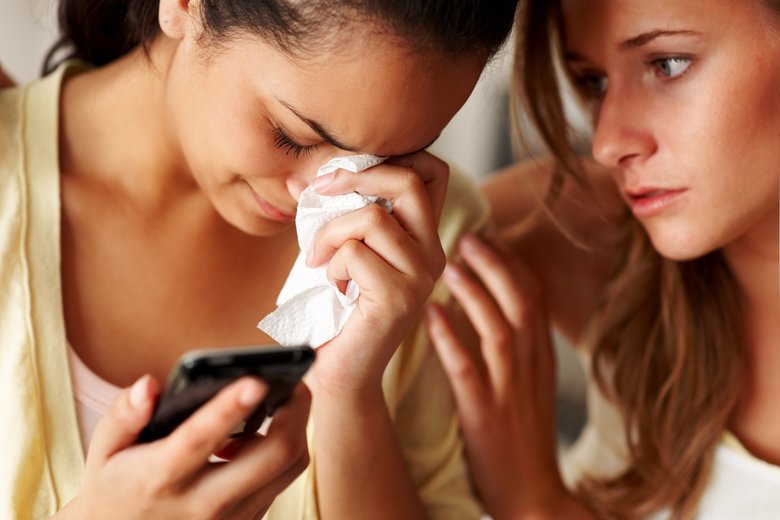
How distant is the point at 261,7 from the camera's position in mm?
1047

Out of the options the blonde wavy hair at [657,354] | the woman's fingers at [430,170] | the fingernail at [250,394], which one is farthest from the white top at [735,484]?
the fingernail at [250,394]

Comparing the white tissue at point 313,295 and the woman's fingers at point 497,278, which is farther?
the woman's fingers at point 497,278

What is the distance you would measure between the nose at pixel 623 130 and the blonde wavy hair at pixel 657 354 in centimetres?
19

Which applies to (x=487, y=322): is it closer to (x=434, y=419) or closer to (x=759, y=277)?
(x=434, y=419)

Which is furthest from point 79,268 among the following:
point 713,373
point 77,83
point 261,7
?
point 713,373

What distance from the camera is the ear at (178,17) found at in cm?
112

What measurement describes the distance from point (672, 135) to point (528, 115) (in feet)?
0.98

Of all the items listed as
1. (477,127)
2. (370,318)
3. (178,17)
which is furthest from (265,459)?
(477,127)

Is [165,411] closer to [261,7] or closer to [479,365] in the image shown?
[261,7]

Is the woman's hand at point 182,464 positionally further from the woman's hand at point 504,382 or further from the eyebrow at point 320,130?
the woman's hand at point 504,382

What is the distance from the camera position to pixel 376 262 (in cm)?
113

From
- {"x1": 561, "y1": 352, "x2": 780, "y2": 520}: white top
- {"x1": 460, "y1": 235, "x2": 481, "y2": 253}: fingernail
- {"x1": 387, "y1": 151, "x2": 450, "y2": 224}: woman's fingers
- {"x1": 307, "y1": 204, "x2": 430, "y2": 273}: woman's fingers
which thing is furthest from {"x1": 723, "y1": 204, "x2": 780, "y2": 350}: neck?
{"x1": 307, "y1": 204, "x2": 430, "y2": 273}: woman's fingers

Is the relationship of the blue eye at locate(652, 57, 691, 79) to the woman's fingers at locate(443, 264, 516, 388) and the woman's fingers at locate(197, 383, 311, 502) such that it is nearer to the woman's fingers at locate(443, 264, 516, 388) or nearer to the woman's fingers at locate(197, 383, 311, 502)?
the woman's fingers at locate(443, 264, 516, 388)

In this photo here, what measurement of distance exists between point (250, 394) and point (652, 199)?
0.75 meters
